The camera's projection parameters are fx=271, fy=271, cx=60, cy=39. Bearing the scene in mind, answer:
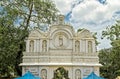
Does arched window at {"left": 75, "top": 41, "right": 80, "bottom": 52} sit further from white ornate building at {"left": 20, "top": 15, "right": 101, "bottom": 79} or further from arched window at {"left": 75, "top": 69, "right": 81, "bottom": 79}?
arched window at {"left": 75, "top": 69, "right": 81, "bottom": 79}

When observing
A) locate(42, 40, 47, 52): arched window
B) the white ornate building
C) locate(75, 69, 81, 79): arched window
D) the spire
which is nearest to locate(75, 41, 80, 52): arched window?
the white ornate building

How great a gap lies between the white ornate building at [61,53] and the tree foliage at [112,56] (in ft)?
15.8

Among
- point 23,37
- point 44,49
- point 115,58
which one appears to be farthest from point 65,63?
point 115,58

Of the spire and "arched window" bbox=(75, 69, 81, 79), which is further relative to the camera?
the spire

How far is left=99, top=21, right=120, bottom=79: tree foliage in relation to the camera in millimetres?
24619

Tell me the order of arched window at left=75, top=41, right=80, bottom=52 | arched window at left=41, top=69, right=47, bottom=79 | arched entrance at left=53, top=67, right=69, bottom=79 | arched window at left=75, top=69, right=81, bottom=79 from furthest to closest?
1. arched entrance at left=53, top=67, right=69, bottom=79
2. arched window at left=75, top=41, right=80, bottom=52
3. arched window at left=75, top=69, right=81, bottom=79
4. arched window at left=41, top=69, right=47, bottom=79

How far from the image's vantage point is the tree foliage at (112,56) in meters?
24.6

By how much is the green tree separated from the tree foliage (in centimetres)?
554

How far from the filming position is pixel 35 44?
66.4 feet

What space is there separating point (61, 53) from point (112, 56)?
7599 mm

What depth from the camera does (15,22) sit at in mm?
23438

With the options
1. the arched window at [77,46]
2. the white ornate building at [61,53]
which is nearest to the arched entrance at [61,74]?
the white ornate building at [61,53]

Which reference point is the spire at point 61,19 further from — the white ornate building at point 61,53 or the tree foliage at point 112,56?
the tree foliage at point 112,56

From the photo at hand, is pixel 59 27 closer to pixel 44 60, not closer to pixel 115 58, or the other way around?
pixel 44 60
